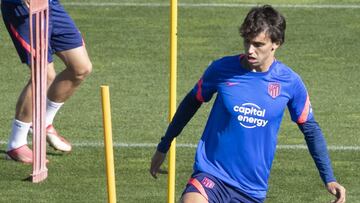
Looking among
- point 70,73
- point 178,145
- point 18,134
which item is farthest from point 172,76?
point 178,145

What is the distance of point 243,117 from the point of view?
25.0 ft

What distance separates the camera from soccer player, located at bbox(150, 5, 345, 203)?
300 inches

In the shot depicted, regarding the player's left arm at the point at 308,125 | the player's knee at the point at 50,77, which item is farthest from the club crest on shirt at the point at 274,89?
the player's knee at the point at 50,77

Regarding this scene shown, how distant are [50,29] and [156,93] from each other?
10.4 ft

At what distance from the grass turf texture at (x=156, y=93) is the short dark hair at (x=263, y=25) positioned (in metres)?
2.65

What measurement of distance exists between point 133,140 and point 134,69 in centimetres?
325

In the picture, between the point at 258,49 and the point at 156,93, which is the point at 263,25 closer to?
the point at 258,49

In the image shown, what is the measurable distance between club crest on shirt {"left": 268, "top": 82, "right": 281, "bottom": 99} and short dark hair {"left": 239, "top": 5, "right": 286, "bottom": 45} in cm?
23

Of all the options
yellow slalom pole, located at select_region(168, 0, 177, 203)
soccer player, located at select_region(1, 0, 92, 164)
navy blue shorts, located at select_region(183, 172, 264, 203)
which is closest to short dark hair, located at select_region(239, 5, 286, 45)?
navy blue shorts, located at select_region(183, 172, 264, 203)

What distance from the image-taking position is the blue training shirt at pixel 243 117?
7.65m

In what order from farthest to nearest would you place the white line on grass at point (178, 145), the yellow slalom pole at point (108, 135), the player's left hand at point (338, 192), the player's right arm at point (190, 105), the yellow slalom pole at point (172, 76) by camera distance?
1. the white line on grass at point (178, 145)
2. the yellow slalom pole at point (172, 76)
3. the player's right arm at point (190, 105)
4. the player's left hand at point (338, 192)
5. the yellow slalom pole at point (108, 135)

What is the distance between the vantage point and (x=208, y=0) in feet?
59.0

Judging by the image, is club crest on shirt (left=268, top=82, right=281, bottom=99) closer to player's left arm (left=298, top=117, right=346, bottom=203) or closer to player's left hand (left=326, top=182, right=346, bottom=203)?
player's left arm (left=298, top=117, right=346, bottom=203)

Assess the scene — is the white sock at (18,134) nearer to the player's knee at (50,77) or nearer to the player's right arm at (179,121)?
the player's knee at (50,77)
